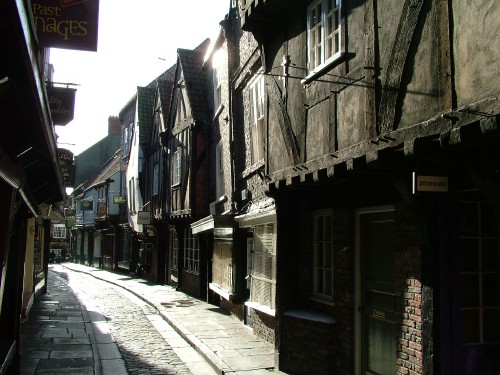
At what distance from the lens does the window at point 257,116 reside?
37.6 feet

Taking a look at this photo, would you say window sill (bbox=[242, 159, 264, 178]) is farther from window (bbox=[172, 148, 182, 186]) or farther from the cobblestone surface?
window (bbox=[172, 148, 182, 186])

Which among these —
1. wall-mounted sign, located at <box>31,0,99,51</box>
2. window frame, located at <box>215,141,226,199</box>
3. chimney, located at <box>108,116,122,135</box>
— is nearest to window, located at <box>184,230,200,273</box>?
window frame, located at <box>215,141,226,199</box>

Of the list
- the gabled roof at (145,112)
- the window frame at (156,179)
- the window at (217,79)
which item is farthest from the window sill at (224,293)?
the gabled roof at (145,112)

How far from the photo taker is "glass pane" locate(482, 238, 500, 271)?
5.46 meters

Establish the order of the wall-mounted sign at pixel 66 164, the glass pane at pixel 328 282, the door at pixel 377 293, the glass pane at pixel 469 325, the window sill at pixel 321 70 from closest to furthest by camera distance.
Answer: the glass pane at pixel 469 325 → the door at pixel 377 293 → the window sill at pixel 321 70 → the glass pane at pixel 328 282 → the wall-mounted sign at pixel 66 164

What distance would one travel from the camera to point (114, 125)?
160 ft

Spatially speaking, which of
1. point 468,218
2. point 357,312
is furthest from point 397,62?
point 357,312

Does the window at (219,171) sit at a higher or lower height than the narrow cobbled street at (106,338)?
higher

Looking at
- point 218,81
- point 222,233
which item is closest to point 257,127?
point 222,233

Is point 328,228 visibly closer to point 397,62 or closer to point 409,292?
point 409,292

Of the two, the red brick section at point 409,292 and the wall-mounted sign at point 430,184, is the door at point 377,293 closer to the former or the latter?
the red brick section at point 409,292

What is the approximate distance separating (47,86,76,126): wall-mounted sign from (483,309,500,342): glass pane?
380 inches

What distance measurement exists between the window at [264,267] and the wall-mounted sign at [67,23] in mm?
4383

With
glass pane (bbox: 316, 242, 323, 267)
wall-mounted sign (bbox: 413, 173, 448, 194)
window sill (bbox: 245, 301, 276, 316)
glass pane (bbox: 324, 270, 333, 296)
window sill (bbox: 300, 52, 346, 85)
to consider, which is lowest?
window sill (bbox: 245, 301, 276, 316)
